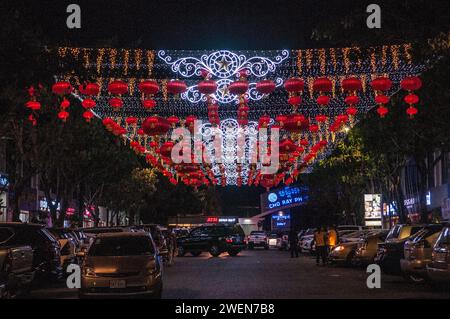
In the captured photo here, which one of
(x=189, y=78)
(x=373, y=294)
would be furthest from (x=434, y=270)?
(x=189, y=78)

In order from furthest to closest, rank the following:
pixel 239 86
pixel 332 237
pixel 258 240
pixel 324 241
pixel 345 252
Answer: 1. pixel 258 240
2. pixel 332 237
3. pixel 324 241
4. pixel 345 252
5. pixel 239 86

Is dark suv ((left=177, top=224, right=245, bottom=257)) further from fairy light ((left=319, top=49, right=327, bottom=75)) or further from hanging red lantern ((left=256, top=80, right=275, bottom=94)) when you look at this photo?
hanging red lantern ((left=256, top=80, right=275, bottom=94))

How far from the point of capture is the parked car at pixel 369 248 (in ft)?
88.5

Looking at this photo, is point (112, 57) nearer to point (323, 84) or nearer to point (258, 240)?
point (323, 84)

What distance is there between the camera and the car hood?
15.6 meters

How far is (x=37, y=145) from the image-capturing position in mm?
31953

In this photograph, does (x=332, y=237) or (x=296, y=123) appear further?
(x=332, y=237)

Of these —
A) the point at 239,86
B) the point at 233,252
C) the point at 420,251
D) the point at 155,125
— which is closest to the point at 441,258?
the point at 420,251

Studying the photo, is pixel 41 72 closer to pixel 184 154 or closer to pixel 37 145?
pixel 37 145

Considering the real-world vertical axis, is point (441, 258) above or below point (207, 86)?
below

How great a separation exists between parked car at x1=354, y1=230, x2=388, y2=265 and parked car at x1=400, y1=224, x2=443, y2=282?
274 inches

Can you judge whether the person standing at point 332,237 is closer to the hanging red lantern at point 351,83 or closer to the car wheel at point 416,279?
the car wheel at point 416,279

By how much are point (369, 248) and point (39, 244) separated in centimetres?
1310

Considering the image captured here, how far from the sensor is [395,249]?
21922mm
